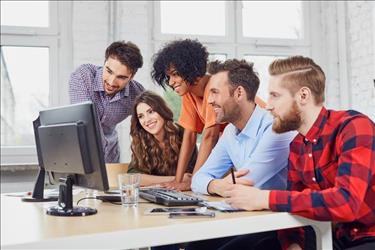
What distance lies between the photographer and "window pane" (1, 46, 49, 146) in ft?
10.7

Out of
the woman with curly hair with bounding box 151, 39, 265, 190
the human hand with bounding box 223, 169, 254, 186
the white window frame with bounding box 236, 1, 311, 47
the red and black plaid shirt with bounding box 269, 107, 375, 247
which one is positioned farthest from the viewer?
the white window frame with bounding box 236, 1, 311, 47

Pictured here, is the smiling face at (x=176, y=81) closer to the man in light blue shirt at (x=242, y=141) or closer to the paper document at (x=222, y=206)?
the man in light blue shirt at (x=242, y=141)

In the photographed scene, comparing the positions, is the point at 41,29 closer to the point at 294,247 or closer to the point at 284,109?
the point at 284,109

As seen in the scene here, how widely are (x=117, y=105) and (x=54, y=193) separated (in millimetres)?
837

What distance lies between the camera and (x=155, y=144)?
234 centimetres

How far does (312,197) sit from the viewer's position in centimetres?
113

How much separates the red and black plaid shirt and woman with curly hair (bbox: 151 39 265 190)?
0.67 meters

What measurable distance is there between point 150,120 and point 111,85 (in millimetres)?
272

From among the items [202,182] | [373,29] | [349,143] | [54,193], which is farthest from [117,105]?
[373,29]

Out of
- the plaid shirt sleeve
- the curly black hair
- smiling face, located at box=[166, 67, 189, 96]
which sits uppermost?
the curly black hair

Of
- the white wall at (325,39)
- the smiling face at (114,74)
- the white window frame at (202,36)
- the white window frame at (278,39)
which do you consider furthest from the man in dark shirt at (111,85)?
the white window frame at (278,39)

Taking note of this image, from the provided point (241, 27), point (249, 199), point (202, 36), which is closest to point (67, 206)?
point (249, 199)

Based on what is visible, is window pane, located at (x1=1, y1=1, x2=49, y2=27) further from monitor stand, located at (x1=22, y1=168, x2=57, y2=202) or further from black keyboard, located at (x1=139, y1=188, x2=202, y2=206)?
black keyboard, located at (x1=139, y1=188, x2=202, y2=206)

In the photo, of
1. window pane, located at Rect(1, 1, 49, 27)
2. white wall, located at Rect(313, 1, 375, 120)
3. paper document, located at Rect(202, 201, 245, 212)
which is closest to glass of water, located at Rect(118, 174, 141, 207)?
paper document, located at Rect(202, 201, 245, 212)
